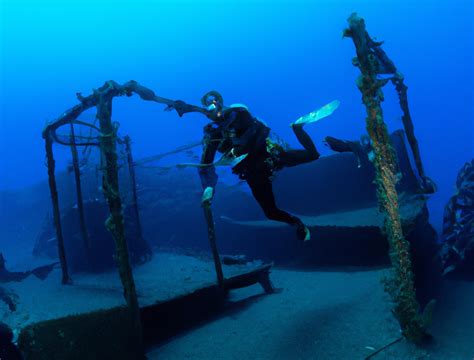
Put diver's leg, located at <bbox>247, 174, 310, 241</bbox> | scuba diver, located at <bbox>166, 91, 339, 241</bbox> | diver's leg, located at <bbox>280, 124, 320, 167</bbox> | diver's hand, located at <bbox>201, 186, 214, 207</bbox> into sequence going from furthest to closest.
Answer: diver's hand, located at <bbox>201, 186, 214, 207</bbox>
diver's leg, located at <bbox>280, 124, 320, 167</bbox>
diver's leg, located at <bbox>247, 174, 310, 241</bbox>
scuba diver, located at <bbox>166, 91, 339, 241</bbox>

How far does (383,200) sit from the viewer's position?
597 centimetres

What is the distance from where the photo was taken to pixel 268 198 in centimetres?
625

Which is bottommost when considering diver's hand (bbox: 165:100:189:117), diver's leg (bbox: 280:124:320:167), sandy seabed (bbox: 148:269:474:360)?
sandy seabed (bbox: 148:269:474:360)

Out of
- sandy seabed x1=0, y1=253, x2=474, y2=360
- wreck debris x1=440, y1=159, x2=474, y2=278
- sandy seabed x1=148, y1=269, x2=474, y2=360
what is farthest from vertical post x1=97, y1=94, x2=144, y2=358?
wreck debris x1=440, y1=159, x2=474, y2=278

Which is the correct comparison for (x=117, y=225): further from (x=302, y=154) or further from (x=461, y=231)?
(x=461, y=231)

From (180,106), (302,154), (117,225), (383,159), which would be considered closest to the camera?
(383,159)

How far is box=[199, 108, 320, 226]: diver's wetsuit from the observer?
5723mm

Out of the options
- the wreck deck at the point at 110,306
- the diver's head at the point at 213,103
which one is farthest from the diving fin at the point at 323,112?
the wreck deck at the point at 110,306

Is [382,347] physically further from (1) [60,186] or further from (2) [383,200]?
(1) [60,186]

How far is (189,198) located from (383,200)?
18.2 m

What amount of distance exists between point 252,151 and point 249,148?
82mm

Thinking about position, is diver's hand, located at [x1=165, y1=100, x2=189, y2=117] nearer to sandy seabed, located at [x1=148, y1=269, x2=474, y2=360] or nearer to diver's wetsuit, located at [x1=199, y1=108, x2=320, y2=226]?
diver's wetsuit, located at [x1=199, y1=108, x2=320, y2=226]

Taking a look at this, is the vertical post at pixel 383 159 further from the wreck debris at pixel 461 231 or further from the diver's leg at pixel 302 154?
the wreck debris at pixel 461 231

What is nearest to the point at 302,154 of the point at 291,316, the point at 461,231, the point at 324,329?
the point at 324,329
